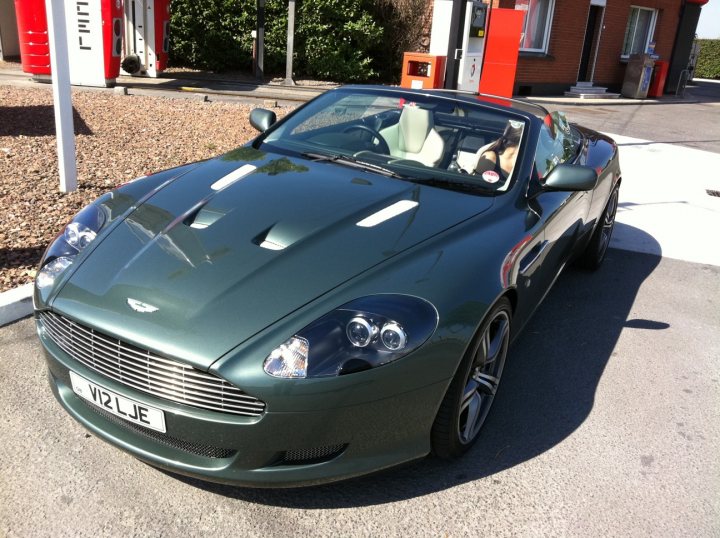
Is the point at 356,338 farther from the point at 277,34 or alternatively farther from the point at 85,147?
the point at 277,34

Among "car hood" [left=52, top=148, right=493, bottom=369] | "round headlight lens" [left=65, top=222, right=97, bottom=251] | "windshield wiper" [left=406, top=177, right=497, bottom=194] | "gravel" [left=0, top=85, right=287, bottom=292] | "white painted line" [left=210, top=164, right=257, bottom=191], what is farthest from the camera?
"gravel" [left=0, top=85, right=287, bottom=292]

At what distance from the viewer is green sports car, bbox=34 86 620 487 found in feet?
7.26

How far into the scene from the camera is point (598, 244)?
5270 millimetres

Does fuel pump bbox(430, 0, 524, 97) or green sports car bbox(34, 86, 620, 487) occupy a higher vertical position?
fuel pump bbox(430, 0, 524, 97)

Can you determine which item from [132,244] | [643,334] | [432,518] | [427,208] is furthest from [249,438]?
[643,334]

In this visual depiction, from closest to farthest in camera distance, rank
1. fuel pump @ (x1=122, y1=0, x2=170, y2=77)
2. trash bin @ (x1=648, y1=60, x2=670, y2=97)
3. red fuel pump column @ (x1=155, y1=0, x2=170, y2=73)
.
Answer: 1. fuel pump @ (x1=122, y1=0, x2=170, y2=77)
2. red fuel pump column @ (x1=155, y1=0, x2=170, y2=73)
3. trash bin @ (x1=648, y1=60, x2=670, y2=97)

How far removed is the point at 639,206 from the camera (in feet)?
25.3

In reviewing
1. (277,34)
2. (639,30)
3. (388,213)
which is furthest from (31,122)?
(639,30)

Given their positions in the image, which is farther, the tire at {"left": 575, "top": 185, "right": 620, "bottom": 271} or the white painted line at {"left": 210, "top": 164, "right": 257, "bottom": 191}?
the tire at {"left": 575, "top": 185, "right": 620, "bottom": 271}

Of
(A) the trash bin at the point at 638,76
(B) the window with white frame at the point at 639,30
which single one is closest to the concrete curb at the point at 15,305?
(A) the trash bin at the point at 638,76

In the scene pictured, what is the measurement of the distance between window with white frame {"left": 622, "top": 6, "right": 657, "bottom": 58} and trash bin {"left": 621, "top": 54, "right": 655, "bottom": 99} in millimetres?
1270

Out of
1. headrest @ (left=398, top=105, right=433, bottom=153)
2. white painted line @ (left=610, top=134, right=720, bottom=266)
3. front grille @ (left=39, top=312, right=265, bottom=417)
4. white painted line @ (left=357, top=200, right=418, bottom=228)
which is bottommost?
white painted line @ (left=610, top=134, right=720, bottom=266)

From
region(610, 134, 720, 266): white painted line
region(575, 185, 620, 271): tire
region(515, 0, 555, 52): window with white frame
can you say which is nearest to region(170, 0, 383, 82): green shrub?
region(515, 0, 555, 52): window with white frame

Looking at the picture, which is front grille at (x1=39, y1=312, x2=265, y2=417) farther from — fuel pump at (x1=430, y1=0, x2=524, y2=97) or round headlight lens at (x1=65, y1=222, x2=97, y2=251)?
fuel pump at (x1=430, y1=0, x2=524, y2=97)
